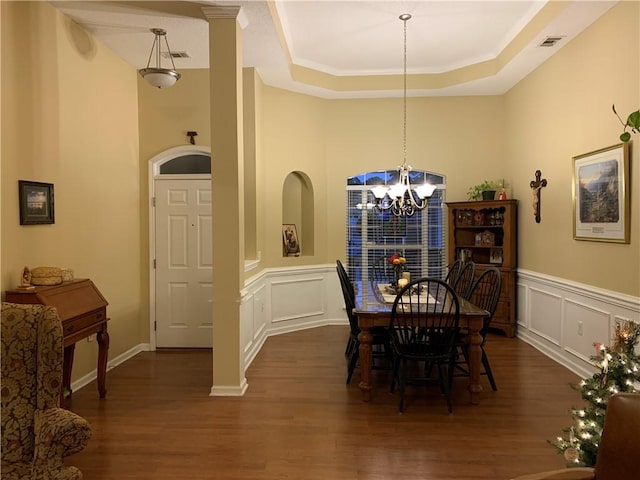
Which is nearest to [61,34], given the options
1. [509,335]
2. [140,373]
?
[140,373]

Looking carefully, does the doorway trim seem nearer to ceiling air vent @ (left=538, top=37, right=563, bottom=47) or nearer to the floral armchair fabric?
the floral armchair fabric

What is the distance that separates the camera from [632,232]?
3.48 meters

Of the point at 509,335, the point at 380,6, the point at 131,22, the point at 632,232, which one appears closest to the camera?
the point at 632,232

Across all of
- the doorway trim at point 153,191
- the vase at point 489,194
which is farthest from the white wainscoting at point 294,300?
the vase at point 489,194

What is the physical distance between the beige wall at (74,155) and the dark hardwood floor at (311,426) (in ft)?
3.33

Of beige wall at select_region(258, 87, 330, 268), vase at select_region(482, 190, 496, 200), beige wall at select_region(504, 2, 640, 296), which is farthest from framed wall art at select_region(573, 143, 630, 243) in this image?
beige wall at select_region(258, 87, 330, 268)

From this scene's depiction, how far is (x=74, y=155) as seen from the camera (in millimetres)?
3812

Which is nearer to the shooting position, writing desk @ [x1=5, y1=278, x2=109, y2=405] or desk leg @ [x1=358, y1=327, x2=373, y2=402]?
writing desk @ [x1=5, y1=278, x2=109, y2=405]

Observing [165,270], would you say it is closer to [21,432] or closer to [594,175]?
[21,432]

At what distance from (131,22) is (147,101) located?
129cm

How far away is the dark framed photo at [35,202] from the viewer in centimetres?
316

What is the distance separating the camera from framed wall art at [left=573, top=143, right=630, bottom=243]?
356 cm

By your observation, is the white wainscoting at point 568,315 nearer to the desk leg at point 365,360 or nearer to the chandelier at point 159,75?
the desk leg at point 365,360

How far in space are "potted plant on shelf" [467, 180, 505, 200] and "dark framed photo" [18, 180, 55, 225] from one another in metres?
4.98
